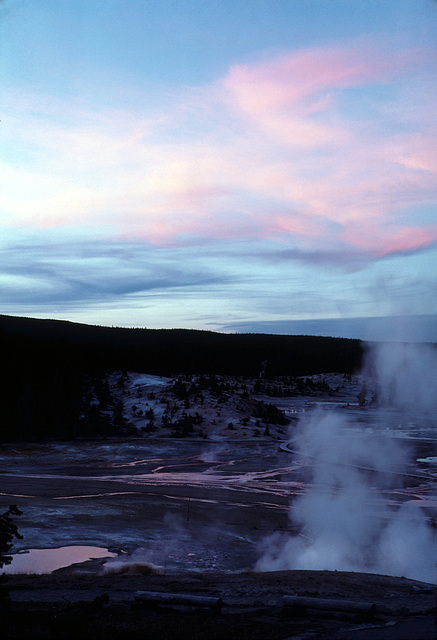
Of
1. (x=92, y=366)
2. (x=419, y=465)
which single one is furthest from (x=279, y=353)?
(x=419, y=465)

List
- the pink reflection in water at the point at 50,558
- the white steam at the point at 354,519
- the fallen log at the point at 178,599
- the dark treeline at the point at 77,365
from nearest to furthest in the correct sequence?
the fallen log at the point at 178,599
the pink reflection in water at the point at 50,558
the white steam at the point at 354,519
the dark treeline at the point at 77,365

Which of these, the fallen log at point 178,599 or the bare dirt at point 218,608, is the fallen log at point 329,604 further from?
the fallen log at point 178,599

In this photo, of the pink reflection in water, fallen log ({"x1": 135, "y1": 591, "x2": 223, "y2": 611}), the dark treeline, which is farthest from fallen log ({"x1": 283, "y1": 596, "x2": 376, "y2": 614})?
the dark treeline

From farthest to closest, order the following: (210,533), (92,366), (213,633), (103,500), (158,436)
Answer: (92,366), (158,436), (103,500), (210,533), (213,633)

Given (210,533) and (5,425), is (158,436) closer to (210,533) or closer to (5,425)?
(5,425)

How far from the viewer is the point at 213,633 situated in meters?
12.1

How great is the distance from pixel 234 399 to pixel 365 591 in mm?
49336

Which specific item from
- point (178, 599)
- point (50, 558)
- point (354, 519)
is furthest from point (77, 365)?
point (178, 599)

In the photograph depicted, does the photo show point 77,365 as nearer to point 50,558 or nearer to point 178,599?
point 50,558

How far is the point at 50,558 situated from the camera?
20.9m

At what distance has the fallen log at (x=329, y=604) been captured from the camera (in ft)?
44.3

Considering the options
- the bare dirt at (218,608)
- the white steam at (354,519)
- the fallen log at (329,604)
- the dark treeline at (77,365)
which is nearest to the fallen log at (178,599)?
the bare dirt at (218,608)

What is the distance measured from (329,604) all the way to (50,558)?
1044cm

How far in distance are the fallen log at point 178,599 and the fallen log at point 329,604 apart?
5.01 feet
